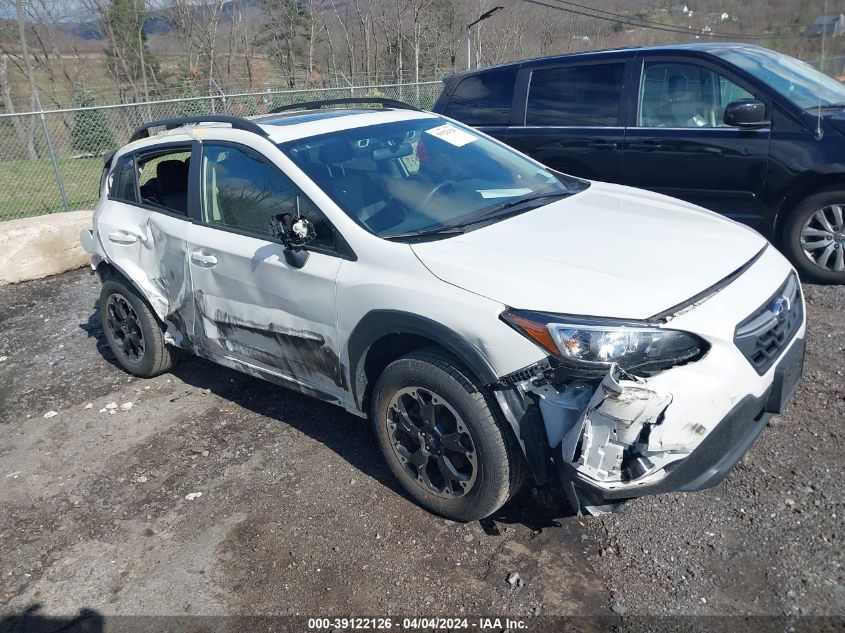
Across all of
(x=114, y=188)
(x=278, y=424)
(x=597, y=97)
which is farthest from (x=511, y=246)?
(x=597, y=97)

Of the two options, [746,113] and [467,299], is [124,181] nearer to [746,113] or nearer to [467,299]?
[467,299]

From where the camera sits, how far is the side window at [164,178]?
450 cm

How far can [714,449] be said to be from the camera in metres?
2.52

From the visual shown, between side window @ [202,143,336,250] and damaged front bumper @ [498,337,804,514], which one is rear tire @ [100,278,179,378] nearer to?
side window @ [202,143,336,250]

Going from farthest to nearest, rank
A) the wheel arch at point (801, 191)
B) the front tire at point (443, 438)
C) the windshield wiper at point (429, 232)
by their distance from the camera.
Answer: the wheel arch at point (801, 191) < the windshield wiper at point (429, 232) < the front tire at point (443, 438)

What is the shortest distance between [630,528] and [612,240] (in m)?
1.25

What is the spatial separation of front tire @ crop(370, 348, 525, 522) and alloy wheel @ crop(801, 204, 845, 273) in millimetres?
3744

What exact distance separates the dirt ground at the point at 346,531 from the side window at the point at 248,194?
125cm

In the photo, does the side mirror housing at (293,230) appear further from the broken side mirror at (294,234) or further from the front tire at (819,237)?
Result: the front tire at (819,237)

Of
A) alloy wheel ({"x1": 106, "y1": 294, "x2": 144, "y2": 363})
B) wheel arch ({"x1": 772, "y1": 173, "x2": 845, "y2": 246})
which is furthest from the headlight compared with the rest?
wheel arch ({"x1": 772, "y1": 173, "x2": 845, "y2": 246})

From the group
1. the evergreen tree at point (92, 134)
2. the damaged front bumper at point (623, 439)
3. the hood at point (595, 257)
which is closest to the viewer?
the damaged front bumper at point (623, 439)

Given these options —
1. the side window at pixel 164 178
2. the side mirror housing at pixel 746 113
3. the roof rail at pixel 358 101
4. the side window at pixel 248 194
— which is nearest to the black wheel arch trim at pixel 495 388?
the side window at pixel 248 194

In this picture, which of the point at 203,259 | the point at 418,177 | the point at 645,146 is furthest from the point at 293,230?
the point at 645,146

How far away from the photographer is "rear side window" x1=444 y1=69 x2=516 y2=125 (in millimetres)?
6660
